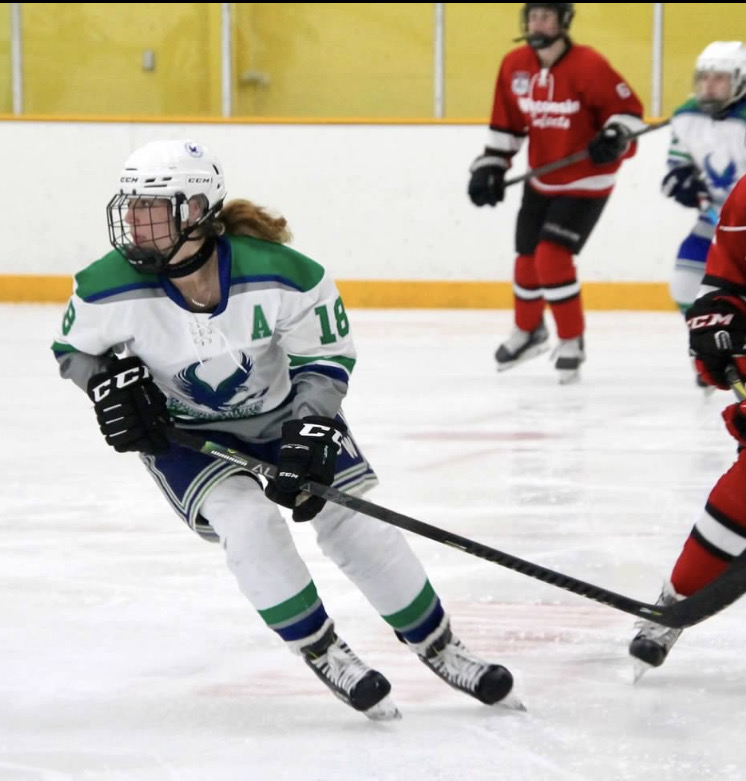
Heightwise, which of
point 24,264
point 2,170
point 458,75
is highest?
point 458,75

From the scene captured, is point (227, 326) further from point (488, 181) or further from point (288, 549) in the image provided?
point (488, 181)

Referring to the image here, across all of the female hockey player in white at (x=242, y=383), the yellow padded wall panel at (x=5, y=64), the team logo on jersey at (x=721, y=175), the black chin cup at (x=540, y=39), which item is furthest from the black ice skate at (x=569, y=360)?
the yellow padded wall panel at (x=5, y=64)

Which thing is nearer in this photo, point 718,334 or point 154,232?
point 154,232

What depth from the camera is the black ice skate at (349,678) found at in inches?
73.0

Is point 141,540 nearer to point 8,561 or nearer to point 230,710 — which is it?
point 8,561

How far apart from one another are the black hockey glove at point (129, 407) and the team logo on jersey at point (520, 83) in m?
3.39

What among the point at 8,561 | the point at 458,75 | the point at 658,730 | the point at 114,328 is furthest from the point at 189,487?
the point at 458,75

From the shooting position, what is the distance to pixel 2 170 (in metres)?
7.41

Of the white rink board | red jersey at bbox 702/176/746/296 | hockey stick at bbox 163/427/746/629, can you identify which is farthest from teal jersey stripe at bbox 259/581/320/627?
the white rink board

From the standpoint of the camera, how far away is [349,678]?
6.12 ft

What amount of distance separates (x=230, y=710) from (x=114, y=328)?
1.63 ft

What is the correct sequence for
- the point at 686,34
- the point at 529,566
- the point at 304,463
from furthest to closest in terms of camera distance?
the point at 686,34 < the point at 529,566 < the point at 304,463

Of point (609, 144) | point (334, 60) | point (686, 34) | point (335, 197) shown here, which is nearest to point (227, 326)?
point (609, 144)

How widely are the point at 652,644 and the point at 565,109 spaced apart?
3.26 metres
